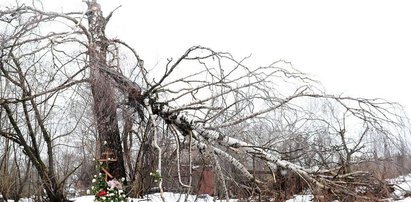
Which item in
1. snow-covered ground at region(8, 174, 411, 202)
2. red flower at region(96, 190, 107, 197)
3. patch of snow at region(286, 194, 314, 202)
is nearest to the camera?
A: red flower at region(96, 190, 107, 197)

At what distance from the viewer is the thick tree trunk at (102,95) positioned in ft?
23.8

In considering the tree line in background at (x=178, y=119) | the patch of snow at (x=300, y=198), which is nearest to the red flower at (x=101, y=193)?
the tree line in background at (x=178, y=119)

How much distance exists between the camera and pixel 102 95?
721 cm

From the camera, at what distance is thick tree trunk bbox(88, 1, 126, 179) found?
724 centimetres

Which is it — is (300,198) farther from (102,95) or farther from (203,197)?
(102,95)

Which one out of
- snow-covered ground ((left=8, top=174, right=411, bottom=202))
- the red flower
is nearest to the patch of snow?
snow-covered ground ((left=8, top=174, right=411, bottom=202))

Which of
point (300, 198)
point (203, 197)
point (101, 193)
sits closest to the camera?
point (101, 193)

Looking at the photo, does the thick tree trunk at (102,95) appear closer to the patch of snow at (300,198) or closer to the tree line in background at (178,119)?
the tree line in background at (178,119)

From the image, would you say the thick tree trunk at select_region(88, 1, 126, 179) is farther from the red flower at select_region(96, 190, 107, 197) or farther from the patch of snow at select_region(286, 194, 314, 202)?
the patch of snow at select_region(286, 194, 314, 202)

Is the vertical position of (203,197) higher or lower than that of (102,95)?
lower

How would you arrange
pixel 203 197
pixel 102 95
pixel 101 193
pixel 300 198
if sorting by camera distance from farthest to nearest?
pixel 300 198 < pixel 203 197 < pixel 102 95 < pixel 101 193

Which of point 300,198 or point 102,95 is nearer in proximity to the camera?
point 102,95

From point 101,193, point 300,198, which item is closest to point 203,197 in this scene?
point 300,198

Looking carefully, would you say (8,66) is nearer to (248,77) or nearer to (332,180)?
(248,77)
